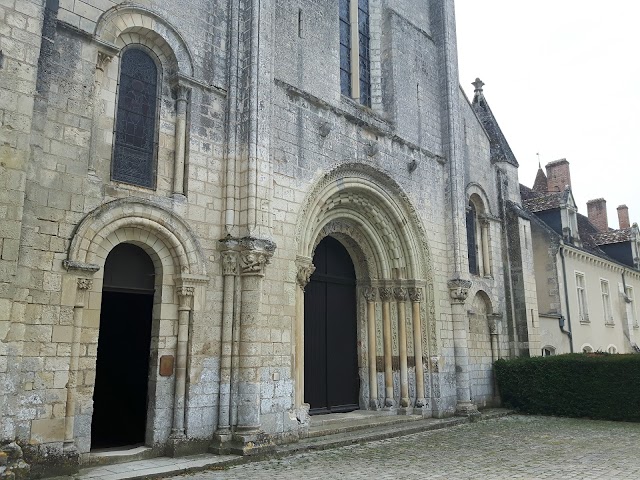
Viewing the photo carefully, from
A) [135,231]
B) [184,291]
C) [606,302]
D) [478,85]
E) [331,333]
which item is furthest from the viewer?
[606,302]

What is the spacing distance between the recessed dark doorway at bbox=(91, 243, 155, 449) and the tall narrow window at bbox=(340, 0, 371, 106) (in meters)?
6.44

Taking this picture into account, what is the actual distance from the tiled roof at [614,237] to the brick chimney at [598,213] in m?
1.39

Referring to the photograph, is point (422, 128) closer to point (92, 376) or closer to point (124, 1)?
point (124, 1)

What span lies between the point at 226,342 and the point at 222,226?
182 cm

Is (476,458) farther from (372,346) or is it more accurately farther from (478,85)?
(478,85)

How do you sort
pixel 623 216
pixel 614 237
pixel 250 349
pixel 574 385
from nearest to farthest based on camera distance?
pixel 250 349
pixel 574 385
pixel 614 237
pixel 623 216

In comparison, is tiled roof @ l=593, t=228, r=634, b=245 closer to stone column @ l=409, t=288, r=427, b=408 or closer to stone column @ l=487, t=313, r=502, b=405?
stone column @ l=487, t=313, r=502, b=405

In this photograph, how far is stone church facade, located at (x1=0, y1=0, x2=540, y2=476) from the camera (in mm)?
6730

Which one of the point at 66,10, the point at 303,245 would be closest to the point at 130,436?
the point at 303,245

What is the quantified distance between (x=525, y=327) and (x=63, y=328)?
12.3 metres

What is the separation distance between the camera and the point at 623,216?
28625mm

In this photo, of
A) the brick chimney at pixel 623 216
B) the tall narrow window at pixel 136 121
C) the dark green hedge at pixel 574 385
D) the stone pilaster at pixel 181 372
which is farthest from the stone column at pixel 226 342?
the brick chimney at pixel 623 216

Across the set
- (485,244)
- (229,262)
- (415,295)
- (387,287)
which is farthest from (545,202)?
A: (229,262)

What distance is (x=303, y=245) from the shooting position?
10039mm
